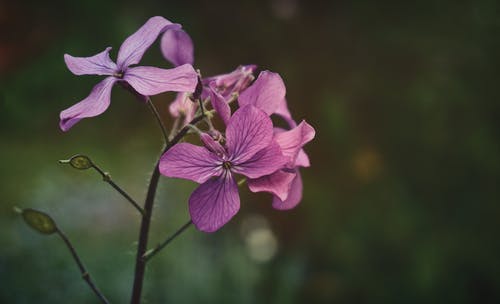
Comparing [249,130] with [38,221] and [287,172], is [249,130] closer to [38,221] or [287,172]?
[287,172]

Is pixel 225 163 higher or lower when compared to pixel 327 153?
higher

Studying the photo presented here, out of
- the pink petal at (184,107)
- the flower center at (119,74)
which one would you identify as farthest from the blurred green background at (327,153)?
the flower center at (119,74)

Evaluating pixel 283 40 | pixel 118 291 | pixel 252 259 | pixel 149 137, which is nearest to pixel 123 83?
pixel 118 291

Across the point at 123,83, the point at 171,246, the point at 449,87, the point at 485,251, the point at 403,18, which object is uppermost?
the point at 123,83

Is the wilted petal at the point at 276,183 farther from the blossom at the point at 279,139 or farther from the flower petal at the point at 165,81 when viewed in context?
the flower petal at the point at 165,81

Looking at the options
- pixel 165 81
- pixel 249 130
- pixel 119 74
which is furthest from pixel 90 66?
pixel 249 130

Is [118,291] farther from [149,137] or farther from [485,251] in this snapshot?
[485,251]
